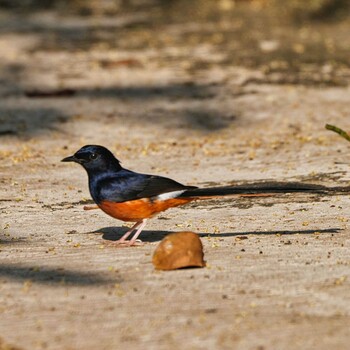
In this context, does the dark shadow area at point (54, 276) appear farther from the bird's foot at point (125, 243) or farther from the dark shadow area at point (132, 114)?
the dark shadow area at point (132, 114)

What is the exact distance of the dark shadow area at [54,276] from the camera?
5156 millimetres

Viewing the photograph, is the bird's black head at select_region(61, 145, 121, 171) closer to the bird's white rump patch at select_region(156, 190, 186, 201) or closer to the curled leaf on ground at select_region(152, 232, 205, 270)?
the bird's white rump patch at select_region(156, 190, 186, 201)

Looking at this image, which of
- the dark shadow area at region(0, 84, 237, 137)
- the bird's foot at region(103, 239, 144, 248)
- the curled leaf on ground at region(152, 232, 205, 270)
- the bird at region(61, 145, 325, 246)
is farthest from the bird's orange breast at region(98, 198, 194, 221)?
the dark shadow area at region(0, 84, 237, 137)

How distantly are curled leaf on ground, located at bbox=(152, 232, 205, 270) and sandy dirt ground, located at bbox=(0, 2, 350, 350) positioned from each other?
0.22 ft

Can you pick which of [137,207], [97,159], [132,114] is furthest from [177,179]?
[132,114]

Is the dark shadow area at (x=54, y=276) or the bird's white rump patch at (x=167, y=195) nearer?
the dark shadow area at (x=54, y=276)

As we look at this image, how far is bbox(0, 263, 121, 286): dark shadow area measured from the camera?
16.9ft

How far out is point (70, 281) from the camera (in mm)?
5176

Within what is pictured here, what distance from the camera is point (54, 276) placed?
5.27 meters

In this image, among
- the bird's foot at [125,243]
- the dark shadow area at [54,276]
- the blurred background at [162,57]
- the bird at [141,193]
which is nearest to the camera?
the dark shadow area at [54,276]

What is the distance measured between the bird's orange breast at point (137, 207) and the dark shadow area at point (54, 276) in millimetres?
558

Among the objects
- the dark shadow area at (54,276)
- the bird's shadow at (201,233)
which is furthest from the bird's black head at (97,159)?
the dark shadow area at (54,276)

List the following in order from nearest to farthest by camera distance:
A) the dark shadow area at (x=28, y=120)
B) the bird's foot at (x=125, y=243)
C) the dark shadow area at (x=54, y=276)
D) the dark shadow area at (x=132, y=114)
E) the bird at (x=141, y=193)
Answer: the dark shadow area at (x=54, y=276) < the bird at (x=141, y=193) < the bird's foot at (x=125, y=243) < the dark shadow area at (x=28, y=120) < the dark shadow area at (x=132, y=114)

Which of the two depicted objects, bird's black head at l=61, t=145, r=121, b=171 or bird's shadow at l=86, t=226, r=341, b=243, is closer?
bird's black head at l=61, t=145, r=121, b=171
